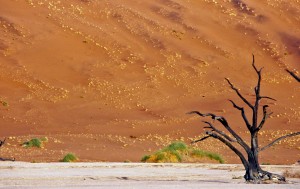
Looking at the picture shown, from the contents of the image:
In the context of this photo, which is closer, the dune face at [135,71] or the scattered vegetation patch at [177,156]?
the scattered vegetation patch at [177,156]

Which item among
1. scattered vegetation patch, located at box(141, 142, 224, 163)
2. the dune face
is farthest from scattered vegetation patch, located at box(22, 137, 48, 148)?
scattered vegetation patch, located at box(141, 142, 224, 163)

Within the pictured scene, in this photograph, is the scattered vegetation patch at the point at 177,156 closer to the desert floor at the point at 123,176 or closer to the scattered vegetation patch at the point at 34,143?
the desert floor at the point at 123,176

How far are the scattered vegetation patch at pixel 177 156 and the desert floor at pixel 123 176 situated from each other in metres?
3.04

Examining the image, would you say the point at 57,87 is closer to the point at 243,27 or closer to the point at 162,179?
the point at 243,27

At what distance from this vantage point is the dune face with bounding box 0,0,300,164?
4022cm

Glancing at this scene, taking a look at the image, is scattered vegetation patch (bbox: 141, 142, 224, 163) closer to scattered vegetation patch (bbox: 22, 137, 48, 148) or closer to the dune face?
the dune face

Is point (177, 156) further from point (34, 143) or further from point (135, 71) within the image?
point (135, 71)

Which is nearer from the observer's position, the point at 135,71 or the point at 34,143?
the point at 34,143

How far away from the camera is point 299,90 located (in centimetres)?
5156

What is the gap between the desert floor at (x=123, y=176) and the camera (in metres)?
16.9

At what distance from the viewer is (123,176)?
802 inches

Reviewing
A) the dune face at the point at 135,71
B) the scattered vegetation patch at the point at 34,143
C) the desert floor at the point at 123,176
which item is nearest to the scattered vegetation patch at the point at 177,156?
Result: the dune face at the point at 135,71

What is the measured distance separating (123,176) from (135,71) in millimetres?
31226

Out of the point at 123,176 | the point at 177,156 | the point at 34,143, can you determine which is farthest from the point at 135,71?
the point at 123,176
